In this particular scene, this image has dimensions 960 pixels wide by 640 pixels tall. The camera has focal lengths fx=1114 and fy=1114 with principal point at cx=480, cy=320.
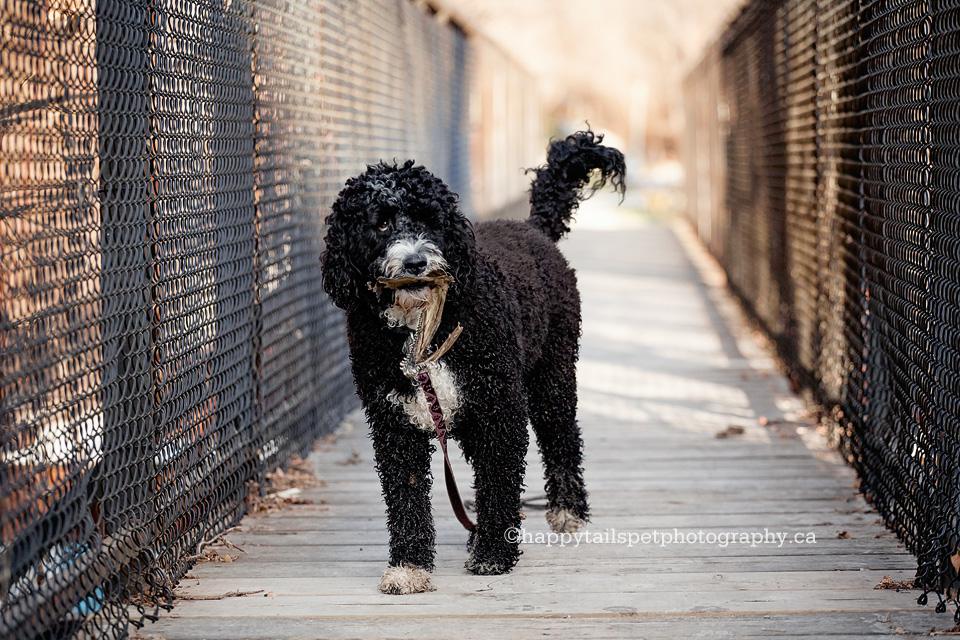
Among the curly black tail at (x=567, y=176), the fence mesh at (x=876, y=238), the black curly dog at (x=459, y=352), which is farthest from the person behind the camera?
the curly black tail at (x=567, y=176)

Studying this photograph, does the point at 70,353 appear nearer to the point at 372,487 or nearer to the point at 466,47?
the point at 372,487

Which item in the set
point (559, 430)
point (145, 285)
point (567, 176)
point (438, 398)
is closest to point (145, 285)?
point (145, 285)

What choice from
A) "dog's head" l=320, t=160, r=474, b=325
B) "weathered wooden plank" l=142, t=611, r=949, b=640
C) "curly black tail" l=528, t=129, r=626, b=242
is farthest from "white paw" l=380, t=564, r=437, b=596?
"curly black tail" l=528, t=129, r=626, b=242

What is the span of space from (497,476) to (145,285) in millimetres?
1411

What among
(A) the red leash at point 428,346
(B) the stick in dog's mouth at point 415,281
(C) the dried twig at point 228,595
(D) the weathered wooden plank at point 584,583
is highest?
(B) the stick in dog's mouth at point 415,281

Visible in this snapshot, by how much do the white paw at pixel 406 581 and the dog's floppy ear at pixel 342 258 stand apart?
100 cm

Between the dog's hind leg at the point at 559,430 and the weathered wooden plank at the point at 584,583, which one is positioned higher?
the dog's hind leg at the point at 559,430

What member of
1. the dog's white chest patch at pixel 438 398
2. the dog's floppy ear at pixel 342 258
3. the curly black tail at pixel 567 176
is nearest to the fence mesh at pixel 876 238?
the curly black tail at pixel 567 176

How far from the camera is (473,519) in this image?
195 inches

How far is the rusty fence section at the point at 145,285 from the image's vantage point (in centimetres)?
305

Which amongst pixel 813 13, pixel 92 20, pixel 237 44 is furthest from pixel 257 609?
pixel 813 13

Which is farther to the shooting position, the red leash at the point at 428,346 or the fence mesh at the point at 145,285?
the red leash at the point at 428,346

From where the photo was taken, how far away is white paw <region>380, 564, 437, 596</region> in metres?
3.96

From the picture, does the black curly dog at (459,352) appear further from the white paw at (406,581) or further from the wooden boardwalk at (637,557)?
the wooden boardwalk at (637,557)
